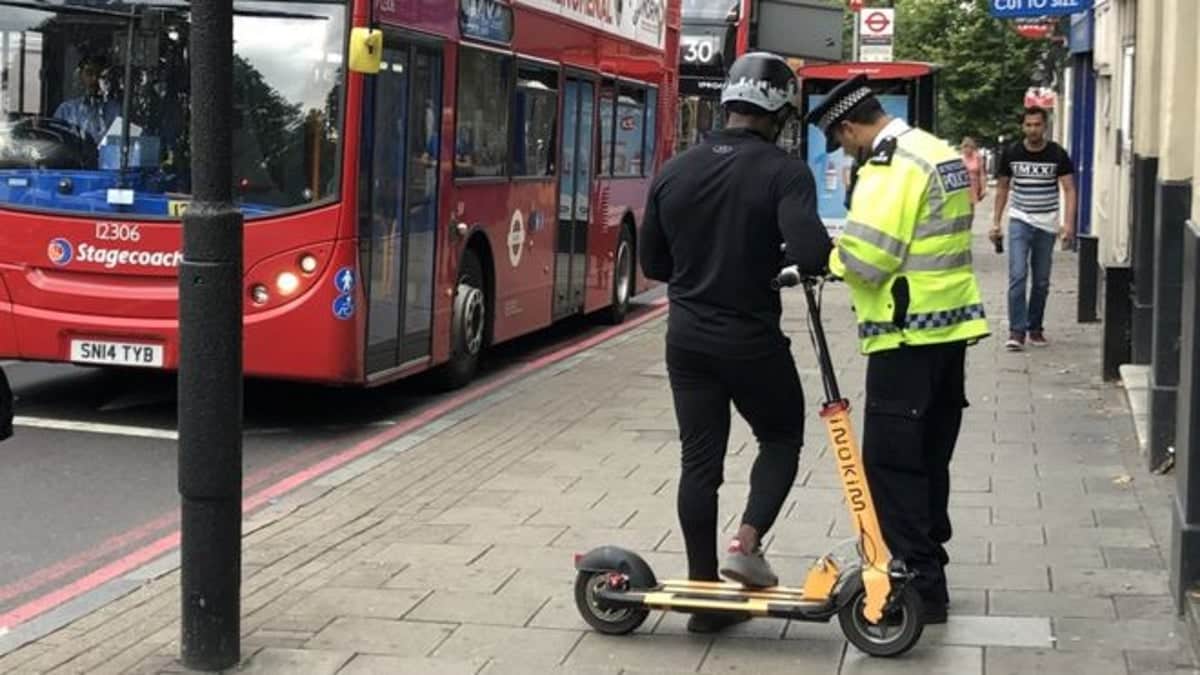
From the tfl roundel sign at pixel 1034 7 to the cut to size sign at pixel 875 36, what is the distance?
9830 mm

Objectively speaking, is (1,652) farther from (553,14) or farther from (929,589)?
(553,14)

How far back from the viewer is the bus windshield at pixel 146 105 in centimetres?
984

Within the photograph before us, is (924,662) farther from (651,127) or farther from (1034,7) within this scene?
(651,127)

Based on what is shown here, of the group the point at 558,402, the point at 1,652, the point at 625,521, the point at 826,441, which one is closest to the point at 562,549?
the point at 625,521

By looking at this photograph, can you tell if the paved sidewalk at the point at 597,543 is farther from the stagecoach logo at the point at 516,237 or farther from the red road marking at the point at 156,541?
the stagecoach logo at the point at 516,237

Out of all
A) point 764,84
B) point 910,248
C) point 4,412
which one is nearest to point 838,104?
point 764,84

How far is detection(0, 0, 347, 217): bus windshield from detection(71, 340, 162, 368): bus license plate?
74 cm

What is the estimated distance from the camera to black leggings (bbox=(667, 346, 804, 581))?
226 inches

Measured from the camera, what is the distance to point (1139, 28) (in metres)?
13.1

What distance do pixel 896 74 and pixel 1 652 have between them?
1897 centimetres

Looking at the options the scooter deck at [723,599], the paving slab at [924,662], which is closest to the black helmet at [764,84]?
the scooter deck at [723,599]

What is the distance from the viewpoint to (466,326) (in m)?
12.0

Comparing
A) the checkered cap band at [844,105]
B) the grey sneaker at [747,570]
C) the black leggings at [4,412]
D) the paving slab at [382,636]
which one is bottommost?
the paving slab at [382,636]

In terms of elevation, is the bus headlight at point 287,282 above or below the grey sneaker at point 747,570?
above
